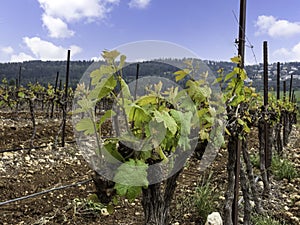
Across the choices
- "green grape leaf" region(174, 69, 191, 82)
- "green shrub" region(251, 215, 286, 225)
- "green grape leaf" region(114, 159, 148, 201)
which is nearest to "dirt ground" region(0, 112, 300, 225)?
"green shrub" region(251, 215, 286, 225)

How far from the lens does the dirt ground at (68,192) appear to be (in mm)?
3283

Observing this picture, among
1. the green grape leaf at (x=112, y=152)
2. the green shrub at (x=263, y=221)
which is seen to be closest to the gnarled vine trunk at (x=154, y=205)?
the green grape leaf at (x=112, y=152)

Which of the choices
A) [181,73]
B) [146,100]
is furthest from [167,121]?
[181,73]

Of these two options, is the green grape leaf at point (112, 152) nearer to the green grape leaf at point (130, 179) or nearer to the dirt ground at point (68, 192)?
the green grape leaf at point (130, 179)

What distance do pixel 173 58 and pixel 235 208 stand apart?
161cm

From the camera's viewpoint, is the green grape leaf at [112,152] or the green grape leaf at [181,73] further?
the green grape leaf at [181,73]

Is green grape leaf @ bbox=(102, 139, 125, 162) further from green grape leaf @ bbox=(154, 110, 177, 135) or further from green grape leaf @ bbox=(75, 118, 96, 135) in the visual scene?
green grape leaf @ bbox=(154, 110, 177, 135)

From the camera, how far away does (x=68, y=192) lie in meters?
4.18

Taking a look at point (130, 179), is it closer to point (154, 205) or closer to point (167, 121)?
point (167, 121)

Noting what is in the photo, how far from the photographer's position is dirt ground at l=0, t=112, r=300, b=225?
3.28 meters

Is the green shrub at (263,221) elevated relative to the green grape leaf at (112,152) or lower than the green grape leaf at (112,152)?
lower

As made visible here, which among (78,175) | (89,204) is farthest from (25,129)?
(89,204)

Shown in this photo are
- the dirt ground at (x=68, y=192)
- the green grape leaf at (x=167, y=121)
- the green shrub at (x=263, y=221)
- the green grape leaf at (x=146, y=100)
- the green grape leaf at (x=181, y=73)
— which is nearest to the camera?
the green grape leaf at (x=167, y=121)

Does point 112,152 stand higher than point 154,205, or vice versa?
point 112,152
